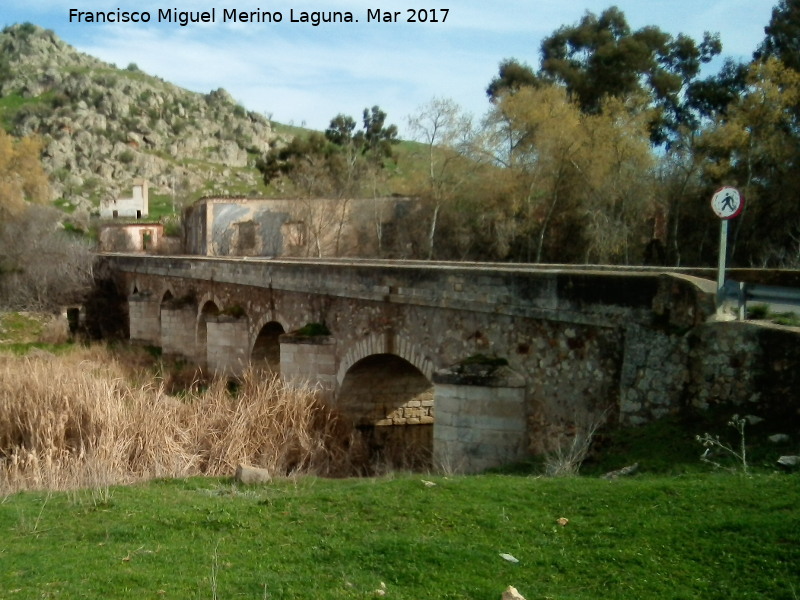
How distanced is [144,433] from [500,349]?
471cm

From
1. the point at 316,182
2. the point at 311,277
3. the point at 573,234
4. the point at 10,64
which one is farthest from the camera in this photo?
the point at 10,64

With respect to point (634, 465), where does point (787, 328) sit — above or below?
above

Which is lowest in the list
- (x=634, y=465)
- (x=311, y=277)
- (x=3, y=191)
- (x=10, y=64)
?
(x=634, y=465)

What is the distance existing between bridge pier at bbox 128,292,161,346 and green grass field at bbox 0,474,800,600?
828 inches

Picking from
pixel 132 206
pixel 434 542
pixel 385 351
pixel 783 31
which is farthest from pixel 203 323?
pixel 132 206

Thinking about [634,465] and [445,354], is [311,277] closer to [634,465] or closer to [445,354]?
[445,354]

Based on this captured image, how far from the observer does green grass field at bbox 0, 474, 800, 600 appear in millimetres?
4992

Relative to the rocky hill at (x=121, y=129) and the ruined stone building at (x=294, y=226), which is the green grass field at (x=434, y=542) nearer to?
the ruined stone building at (x=294, y=226)

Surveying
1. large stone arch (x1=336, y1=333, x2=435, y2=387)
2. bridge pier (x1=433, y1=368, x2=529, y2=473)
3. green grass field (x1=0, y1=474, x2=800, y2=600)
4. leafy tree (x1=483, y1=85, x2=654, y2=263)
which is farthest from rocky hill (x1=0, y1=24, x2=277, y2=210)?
green grass field (x1=0, y1=474, x2=800, y2=600)

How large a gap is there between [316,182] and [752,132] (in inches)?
820

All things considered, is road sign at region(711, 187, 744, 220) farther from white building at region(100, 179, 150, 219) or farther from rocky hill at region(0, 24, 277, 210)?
rocky hill at region(0, 24, 277, 210)

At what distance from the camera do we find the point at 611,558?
17.2ft

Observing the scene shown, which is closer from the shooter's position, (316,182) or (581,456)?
(581,456)

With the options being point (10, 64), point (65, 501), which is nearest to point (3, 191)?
point (65, 501)
